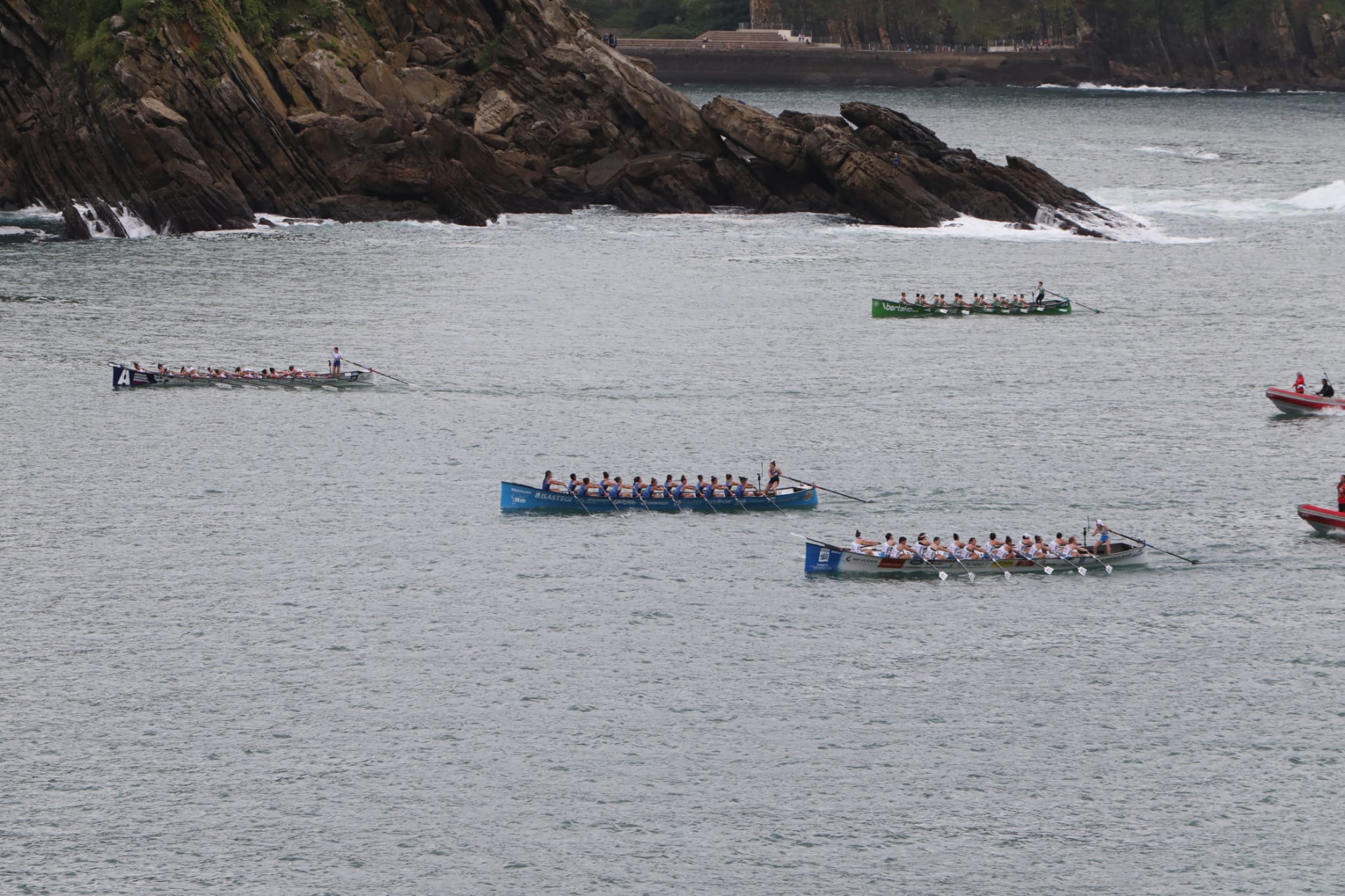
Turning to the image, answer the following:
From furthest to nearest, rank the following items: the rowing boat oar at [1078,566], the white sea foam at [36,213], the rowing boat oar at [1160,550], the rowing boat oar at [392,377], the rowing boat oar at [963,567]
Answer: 1. the white sea foam at [36,213]
2. the rowing boat oar at [392,377]
3. the rowing boat oar at [1160,550]
4. the rowing boat oar at [1078,566]
5. the rowing boat oar at [963,567]

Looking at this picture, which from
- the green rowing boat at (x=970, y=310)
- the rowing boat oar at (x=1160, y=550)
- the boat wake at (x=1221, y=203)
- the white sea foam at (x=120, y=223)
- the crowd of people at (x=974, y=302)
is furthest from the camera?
the boat wake at (x=1221, y=203)

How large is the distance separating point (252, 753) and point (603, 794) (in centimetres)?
1119

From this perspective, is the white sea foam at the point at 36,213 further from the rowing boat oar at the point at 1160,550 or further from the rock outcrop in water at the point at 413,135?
the rowing boat oar at the point at 1160,550

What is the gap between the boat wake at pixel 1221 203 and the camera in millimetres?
159000

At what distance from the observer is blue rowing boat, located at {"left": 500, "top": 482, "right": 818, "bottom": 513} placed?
75375 mm

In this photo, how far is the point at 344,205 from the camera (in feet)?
455

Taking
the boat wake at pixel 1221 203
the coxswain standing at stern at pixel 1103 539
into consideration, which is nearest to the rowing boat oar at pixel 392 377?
the coxswain standing at stern at pixel 1103 539

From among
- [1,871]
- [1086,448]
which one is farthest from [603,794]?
[1086,448]

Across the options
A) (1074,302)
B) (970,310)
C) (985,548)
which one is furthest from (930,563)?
(1074,302)

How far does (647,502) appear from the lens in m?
75.8

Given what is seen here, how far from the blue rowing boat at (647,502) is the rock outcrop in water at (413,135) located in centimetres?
6713

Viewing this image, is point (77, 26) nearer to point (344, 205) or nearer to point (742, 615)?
point (344, 205)

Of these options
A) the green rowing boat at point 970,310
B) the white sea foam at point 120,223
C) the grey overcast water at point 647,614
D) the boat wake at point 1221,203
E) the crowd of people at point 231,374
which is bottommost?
the grey overcast water at point 647,614

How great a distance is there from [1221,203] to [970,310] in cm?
6169
